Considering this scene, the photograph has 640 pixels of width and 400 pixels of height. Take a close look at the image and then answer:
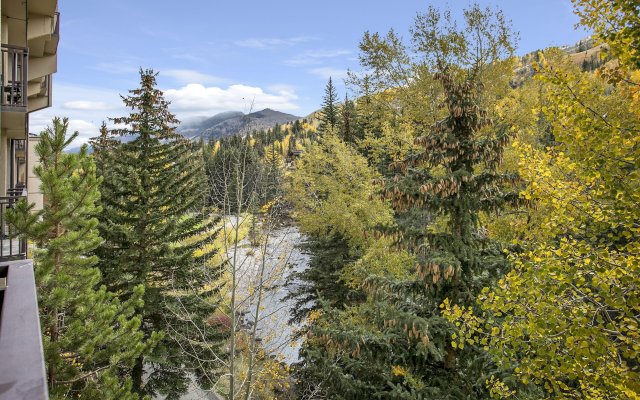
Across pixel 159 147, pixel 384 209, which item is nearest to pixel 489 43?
pixel 384 209

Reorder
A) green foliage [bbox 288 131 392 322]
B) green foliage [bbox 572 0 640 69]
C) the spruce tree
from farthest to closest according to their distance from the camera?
green foliage [bbox 288 131 392 322] → the spruce tree → green foliage [bbox 572 0 640 69]

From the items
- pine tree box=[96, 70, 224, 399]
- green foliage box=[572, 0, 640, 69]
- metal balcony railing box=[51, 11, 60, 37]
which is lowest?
pine tree box=[96, 70, 224, 399]

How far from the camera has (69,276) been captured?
7961 millimetres

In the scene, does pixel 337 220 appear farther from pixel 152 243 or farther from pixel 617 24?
pixel 617 24

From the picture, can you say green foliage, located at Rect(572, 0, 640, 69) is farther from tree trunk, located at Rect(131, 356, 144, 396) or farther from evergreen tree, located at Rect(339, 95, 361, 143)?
evergreen tree, located at Rect(339, 95, 361, 143)

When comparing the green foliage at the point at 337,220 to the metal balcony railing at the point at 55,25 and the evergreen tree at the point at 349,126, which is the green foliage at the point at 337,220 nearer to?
the metal balcony railing at the point at 55,25

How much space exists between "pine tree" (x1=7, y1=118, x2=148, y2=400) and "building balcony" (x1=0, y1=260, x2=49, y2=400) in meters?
6.33


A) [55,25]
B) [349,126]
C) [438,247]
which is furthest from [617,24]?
[349,126]

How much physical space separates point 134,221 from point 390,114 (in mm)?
11447

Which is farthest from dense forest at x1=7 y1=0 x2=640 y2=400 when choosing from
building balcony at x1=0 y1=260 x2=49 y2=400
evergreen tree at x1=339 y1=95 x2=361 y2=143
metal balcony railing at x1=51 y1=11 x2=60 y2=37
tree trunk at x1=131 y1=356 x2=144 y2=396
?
evergreen tree at x1=339 y1=95 x2=361 y2=143

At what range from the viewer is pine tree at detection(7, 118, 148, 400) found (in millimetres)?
7660

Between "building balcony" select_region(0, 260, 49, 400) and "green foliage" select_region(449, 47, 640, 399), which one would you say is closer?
"building balcony" select_region(0, 260, 49, 400)

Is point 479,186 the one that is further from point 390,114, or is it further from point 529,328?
point 390,114

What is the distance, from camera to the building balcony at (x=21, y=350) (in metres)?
1.17
